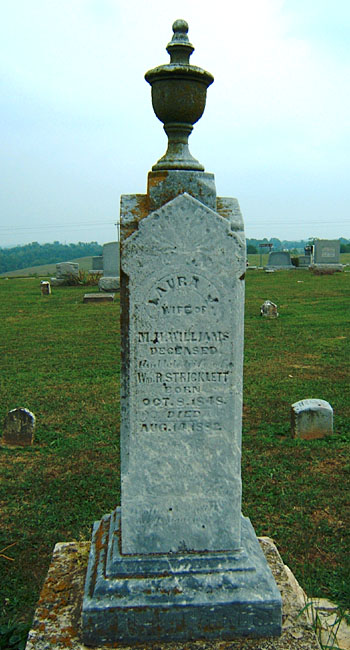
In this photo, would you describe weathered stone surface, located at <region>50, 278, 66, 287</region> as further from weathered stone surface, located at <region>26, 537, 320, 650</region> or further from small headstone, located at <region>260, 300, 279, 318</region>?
weathered stone surface, located at <region>26, 537, 320, 650</region>

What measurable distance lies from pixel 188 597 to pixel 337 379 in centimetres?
607

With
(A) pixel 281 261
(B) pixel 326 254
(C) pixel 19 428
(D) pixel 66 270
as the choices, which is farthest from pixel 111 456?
(A) pixel 281 261

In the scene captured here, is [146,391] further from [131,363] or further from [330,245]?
[330,245]

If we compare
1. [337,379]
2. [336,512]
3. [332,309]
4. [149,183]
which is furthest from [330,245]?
[149,183]

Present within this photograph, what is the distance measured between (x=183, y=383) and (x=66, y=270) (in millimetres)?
20371

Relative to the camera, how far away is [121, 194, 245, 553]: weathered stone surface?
2.67m

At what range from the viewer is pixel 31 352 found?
10.5 metres

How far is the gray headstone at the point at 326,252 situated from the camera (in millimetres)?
26516

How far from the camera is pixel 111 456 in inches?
220

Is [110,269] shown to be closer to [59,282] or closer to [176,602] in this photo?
[59,282]

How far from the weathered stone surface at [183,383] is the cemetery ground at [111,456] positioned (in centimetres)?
114

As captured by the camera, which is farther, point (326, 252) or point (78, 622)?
point (326, 252)

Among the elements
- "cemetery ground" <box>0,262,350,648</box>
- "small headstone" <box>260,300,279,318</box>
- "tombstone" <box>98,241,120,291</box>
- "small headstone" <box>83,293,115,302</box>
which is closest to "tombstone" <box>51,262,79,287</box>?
"tombstone" <box>98,241,120,291</box>

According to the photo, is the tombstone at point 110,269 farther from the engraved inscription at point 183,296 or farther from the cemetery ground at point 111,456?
the engraved inscription at point 183,296
